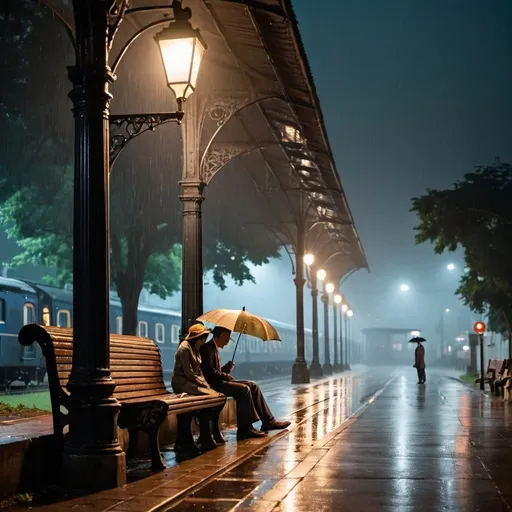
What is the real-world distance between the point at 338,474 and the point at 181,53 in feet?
14.3

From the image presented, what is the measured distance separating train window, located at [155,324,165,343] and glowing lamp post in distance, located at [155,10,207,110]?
1200 inches

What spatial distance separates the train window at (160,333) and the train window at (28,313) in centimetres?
898

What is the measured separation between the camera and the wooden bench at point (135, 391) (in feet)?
26.5

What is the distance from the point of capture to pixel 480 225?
3209cm

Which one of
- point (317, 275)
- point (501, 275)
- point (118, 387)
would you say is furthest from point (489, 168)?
point (118, 387)

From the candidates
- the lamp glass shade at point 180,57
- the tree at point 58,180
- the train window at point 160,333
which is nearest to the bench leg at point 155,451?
the lamp glass shade at point 180,57

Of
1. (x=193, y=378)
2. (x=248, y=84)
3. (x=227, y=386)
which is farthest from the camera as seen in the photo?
(x=248, y=84)

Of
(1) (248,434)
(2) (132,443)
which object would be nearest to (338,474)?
(2) (132,443)

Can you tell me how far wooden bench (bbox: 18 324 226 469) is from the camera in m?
8.09

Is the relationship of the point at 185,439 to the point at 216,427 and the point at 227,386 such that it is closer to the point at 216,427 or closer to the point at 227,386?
the point at 216,427

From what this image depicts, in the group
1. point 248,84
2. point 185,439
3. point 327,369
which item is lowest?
point 327,369

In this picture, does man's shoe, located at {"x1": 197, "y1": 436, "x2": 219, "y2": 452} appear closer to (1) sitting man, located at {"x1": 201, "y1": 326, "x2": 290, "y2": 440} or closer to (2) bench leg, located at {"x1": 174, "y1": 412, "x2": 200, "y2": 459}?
(2) bench leg, located at {"x1": 174, "y1": 412, "x2": 200, "y2": 459}

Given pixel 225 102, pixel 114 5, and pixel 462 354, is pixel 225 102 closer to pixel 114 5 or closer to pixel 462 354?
pixel 114 5

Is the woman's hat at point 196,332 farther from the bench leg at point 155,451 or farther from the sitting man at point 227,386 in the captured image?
the bench leg at point 155,451
